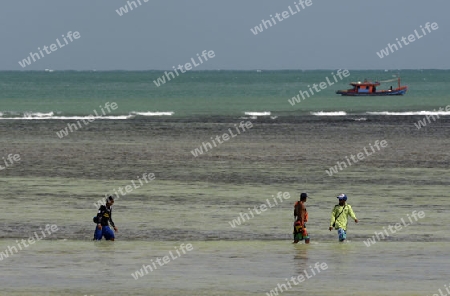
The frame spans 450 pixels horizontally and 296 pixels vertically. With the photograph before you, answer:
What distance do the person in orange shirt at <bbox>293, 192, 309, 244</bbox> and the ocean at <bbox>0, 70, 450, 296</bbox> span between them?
300mm

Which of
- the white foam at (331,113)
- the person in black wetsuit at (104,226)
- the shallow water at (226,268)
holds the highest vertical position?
the white foam at (331,113)

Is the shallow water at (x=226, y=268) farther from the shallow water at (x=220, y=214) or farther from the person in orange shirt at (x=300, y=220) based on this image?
the person in orange shirt at (x=300, y=220)

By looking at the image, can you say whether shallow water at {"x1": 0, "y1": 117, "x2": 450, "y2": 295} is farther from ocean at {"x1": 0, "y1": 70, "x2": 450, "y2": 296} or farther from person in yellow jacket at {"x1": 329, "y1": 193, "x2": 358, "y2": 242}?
person in yellow jacket at {"x1": 329, "y1": 193, "x2": 358, "y2": 242}

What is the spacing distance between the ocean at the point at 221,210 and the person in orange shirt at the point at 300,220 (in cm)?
30

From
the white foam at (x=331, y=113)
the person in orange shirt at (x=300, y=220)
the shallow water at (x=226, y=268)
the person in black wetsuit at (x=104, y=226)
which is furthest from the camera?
the white foam at (x=331, y=113)

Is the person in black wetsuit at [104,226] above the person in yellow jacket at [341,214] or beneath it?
above

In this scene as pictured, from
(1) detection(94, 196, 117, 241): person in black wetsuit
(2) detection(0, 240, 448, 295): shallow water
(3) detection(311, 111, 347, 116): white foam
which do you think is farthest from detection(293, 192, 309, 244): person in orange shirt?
(3) detection(311, 111, 347, 116): white foam

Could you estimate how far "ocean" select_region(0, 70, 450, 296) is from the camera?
21.4m

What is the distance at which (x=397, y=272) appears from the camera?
22156 millimetres

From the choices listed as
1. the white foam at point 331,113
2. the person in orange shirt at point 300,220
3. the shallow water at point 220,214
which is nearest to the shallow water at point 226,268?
the shallow water at point 220,214

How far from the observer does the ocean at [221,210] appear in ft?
70.2

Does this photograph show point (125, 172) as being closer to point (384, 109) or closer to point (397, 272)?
point (397, 272)

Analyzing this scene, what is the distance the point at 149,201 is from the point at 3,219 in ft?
19.9

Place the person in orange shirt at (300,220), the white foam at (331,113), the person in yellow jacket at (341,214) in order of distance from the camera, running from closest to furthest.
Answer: the person in orange shirt at (300,220)
the person in yellow jacket at (341,214)
the white foam at (331,113)
